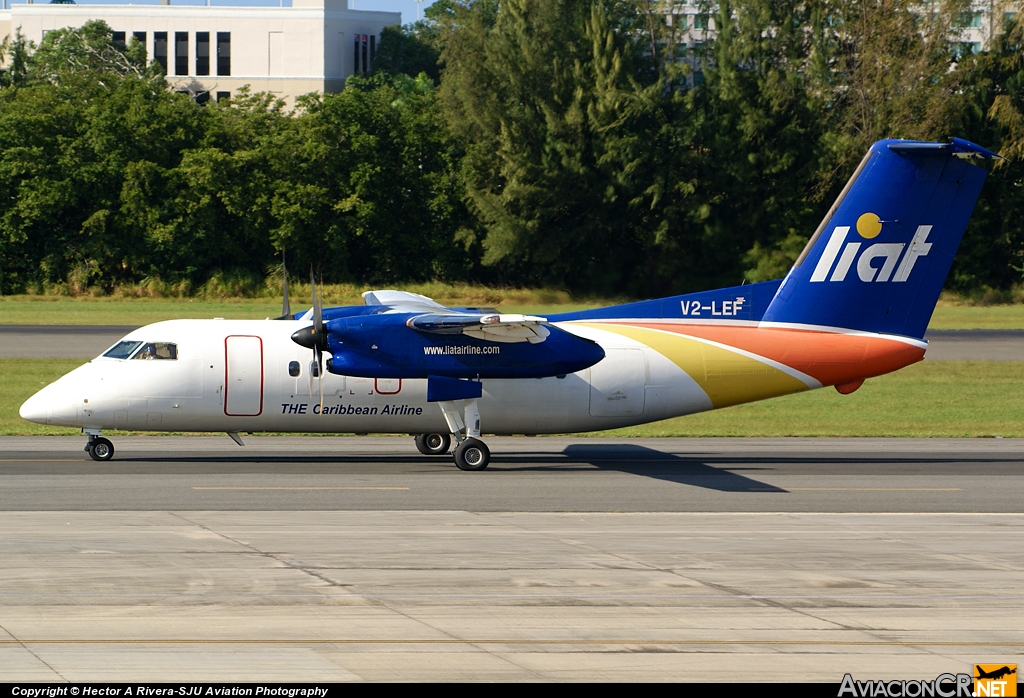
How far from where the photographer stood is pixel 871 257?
2206 cm

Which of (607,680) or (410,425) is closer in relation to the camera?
(607,680)

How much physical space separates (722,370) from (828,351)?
1.98 meters

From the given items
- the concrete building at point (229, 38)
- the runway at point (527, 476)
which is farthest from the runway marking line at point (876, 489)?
the concrete building at point (229, 38)

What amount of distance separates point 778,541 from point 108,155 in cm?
5973

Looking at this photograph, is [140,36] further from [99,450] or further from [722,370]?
[722,370]

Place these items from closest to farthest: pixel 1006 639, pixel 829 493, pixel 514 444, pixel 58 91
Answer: pixel 1006 639 < pixel 829 493 < pixel 514 444 < pixel 58 91

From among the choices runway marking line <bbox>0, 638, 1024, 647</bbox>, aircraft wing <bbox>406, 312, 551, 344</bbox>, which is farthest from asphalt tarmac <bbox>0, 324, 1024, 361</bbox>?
runway marking line <bbox>0, 638, 1024, 647</bbox>

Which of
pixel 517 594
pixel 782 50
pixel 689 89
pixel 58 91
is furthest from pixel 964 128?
pixel 517 594

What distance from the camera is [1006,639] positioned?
10.5m

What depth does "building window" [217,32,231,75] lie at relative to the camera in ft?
294

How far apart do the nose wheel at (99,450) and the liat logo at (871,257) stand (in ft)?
43.8

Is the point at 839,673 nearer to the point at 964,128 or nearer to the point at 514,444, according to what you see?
the point at 514,444

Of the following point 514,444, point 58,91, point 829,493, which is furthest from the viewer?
point 58,91

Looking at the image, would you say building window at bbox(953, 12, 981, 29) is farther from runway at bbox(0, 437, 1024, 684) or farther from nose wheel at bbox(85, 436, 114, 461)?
nose wheel at bbox(85, 436, 114, 461)
